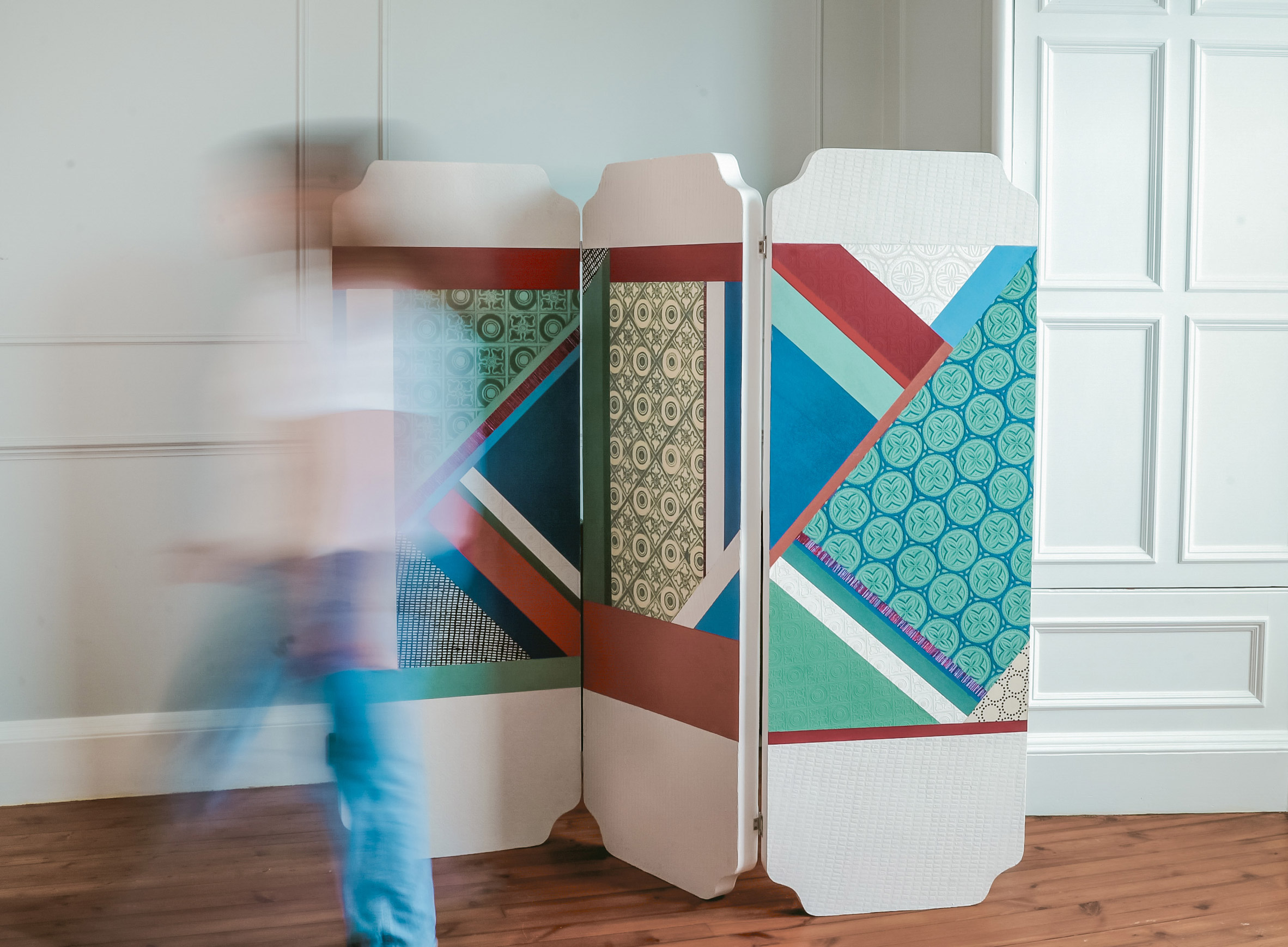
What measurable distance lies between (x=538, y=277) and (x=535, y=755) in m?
1.09

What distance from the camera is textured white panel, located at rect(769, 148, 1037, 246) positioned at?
191cm

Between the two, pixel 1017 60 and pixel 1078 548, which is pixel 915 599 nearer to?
pixel 1078 548

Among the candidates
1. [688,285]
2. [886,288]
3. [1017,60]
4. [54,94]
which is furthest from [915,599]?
[54,94]

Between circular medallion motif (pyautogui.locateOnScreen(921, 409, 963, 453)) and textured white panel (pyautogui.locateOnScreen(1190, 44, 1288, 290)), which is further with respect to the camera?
textured white panel (pyautogui.locateOnScreen(1190, 44, 1288, 290))

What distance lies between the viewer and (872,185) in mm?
1928

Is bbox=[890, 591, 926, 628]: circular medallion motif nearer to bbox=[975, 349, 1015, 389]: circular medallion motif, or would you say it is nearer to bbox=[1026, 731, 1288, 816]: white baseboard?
bbox=[975, 349, 1015, 389]: circular medallion motif

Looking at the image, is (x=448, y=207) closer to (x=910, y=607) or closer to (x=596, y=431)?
(x=596, y=431)

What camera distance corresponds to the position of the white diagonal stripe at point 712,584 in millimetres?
1953

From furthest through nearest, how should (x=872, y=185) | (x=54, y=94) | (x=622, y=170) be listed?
(x=54, y=94), (x=622, y=170), (x=872, y=185)

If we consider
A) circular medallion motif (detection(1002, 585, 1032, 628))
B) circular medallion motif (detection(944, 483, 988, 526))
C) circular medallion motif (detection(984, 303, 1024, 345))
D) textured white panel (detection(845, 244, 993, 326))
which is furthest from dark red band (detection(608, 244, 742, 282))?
circular medallion motif (detection(1002, 585, 1032, 628))

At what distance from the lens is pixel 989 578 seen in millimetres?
2029

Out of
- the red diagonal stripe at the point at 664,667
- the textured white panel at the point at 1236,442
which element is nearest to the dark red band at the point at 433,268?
the red diagonal stripe at the point at 664,667

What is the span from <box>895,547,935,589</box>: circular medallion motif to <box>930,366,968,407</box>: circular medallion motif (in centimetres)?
31

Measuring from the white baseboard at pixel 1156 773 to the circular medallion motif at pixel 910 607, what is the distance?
28.1 inches
